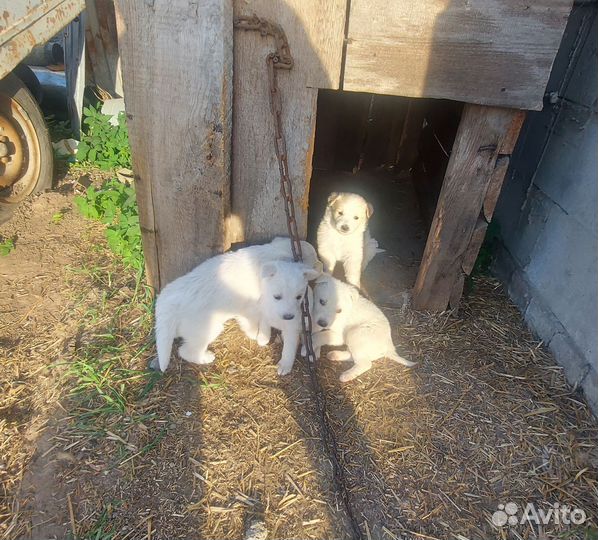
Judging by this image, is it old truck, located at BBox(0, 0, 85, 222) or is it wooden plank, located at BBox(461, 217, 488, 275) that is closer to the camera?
wooden plank, located at BBox(461, 217, 488, 275)

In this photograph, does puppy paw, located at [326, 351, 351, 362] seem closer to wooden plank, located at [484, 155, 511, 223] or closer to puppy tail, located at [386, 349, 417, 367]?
puppy tail, located at [386, 349, 417, 367]

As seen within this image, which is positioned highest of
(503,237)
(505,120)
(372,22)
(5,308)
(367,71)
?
(372,22)

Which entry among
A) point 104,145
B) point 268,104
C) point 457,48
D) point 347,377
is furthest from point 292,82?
point 104,145

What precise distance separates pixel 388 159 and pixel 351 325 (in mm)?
4665

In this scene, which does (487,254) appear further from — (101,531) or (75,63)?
(75,63)

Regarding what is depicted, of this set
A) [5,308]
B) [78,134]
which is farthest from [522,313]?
[78,134]

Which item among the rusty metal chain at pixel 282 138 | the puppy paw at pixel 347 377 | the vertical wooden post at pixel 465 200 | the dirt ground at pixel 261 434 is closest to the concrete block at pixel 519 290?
the dirt ground at pixel 261 434

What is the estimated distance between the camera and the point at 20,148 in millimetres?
4969

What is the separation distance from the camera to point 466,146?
3.25m

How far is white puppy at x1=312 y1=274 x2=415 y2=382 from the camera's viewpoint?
331 centimetres

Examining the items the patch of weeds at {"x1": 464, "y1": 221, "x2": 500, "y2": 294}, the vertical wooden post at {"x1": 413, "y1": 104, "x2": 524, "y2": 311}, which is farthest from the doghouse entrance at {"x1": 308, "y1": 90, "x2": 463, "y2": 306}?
the vertical wooden post at {"x1": 413, "y1": 104, "x2": 524, "y2": 311}

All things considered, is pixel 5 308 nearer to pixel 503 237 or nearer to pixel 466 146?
pixel 466 146

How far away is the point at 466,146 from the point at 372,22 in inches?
43.9

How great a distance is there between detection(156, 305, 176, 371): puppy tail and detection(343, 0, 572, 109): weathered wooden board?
1994mm
